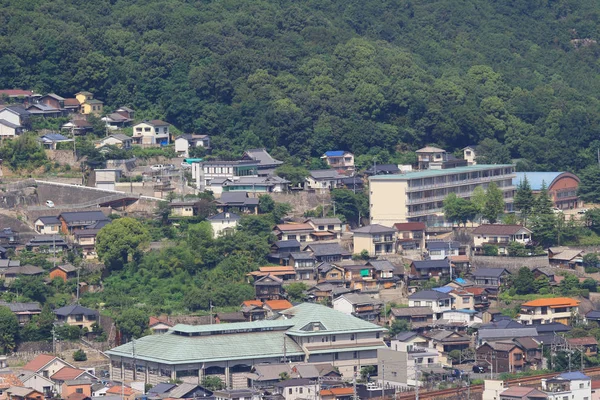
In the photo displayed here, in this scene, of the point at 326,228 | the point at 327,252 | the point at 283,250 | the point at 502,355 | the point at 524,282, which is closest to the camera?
the point at 502,355

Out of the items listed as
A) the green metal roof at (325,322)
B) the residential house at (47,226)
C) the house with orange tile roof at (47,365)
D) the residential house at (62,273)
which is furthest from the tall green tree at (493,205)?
the house with orange tile roof at (47,365)

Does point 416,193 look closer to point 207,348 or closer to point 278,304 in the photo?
point 278,304

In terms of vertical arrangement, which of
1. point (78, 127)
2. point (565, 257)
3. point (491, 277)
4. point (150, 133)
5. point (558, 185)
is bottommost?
point (491, 277)

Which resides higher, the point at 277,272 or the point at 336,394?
the point at 277,272

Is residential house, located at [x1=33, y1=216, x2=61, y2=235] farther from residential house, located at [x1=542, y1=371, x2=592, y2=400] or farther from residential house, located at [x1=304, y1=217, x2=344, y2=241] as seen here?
residential house, located at [x1=542, y1=371, x2=592, y2=400]

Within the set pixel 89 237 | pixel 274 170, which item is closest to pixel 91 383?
pixel 89 237

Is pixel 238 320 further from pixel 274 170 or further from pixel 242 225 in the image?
pixel 274 170

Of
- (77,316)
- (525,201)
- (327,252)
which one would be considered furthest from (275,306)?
(525,201)
